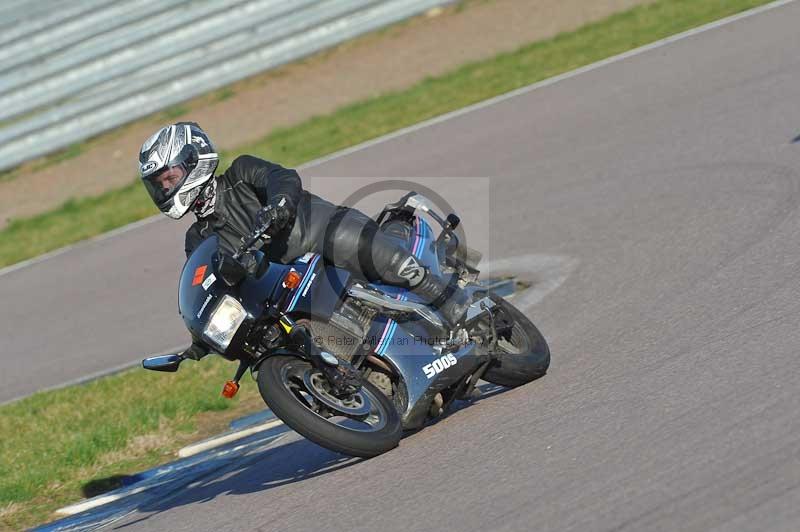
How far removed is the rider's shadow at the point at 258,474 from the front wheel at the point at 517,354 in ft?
3.06

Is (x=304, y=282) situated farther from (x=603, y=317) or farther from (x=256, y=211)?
(x=603, y=317)

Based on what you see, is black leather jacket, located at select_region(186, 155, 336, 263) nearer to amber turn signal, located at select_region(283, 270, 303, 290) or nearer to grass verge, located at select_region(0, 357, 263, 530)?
amber turn signal, located at select_region(283, 270, 303, 290)

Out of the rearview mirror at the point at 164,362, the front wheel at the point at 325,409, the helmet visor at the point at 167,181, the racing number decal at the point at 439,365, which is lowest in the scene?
the racing number decal at the point at 439,365

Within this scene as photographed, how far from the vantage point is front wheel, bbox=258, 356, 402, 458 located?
4.87 meters

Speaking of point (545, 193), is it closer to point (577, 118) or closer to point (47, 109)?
point (577, 118)

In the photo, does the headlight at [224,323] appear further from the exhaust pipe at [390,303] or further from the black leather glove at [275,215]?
the exhaust pipe at [390,303]

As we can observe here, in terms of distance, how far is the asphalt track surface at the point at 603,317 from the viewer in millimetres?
4215

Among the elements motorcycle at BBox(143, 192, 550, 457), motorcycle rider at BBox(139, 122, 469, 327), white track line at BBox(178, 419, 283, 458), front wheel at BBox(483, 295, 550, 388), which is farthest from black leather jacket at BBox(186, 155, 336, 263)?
white track line at BBox(178, 419, 283, 458)

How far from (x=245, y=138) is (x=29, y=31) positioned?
3.32 metres

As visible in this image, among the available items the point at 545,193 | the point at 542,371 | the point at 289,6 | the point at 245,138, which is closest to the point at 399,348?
the point at 542,371

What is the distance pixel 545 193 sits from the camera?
9.91 meters

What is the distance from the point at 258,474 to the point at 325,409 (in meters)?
1.01

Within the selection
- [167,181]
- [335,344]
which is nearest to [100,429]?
[167,181]

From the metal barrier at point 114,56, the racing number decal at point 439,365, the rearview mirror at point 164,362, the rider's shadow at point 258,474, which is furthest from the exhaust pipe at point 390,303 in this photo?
the metal barrier at point 114,56
